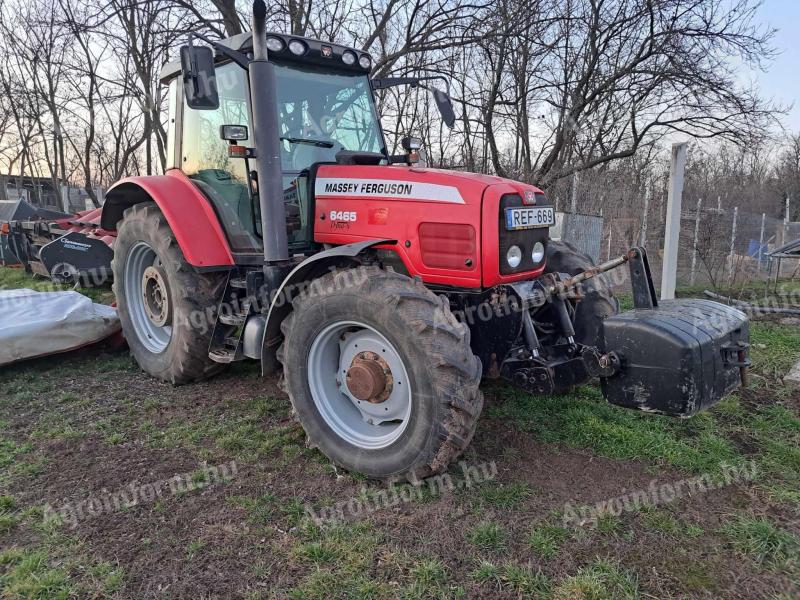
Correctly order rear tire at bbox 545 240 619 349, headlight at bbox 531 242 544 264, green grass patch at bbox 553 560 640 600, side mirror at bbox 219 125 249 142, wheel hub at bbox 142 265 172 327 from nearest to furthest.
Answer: green grass patch at bbox 553 560 640 600 < headlight at bbox 531 242 544 264 < side mirror at bbox 219 125 249 142 < rear tire at bbox 545 240 619 349 < wheel hub at bbox 142 265 172 327

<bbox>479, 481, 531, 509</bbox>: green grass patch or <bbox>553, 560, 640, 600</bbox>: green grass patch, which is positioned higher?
<bbox>479, 481, 531, 509</bbox>: green grass patch

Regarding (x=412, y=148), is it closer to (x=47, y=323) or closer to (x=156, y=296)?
(x=156, y=296)

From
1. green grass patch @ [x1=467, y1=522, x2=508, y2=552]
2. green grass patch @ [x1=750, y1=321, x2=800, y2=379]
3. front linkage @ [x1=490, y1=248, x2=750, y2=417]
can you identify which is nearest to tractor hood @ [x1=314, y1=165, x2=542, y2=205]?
front linkage @ [x1=490, y1=248, x2=750, y2=417]

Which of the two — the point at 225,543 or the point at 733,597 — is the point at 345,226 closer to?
the point at 225,543

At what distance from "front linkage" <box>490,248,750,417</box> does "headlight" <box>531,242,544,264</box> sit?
0.29m

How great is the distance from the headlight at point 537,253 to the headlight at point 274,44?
212 cm

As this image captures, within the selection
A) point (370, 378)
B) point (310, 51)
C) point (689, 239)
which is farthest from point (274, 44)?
point (689, 239)

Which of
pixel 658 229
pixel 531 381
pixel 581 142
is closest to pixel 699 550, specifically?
pixel 531 381

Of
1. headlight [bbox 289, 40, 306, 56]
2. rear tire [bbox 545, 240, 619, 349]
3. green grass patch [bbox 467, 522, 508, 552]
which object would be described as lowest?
green grass patch [bbox 467, 522, 508, 552]

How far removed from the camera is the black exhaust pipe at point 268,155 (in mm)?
3350

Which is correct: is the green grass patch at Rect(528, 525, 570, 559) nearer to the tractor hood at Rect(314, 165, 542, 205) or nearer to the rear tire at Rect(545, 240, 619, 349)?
the rear tire at Rect(545, 240, 619, 349)

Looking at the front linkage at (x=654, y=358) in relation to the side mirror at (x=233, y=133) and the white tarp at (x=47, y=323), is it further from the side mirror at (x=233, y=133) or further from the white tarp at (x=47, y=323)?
the white tarp at (x=47, y=323)

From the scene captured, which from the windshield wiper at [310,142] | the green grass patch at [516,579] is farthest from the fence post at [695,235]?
the green grass patch at [516,579]

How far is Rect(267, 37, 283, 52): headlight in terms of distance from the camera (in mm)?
3594
